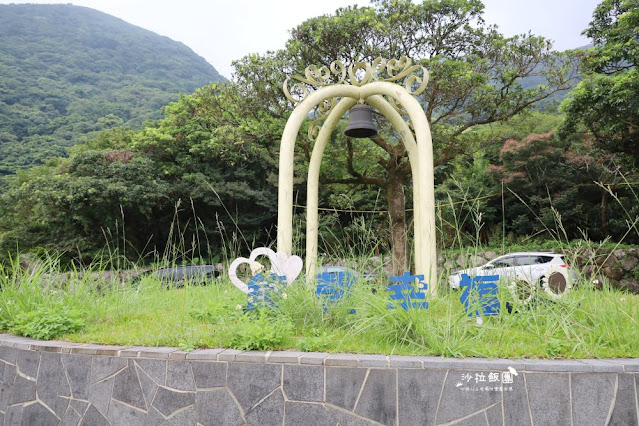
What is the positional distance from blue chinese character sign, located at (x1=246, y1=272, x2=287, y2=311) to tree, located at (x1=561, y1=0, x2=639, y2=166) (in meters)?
7.86

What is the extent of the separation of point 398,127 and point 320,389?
2.86 m

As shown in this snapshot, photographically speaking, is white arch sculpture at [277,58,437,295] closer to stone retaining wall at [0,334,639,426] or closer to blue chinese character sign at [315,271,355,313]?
blue chinese character sign at [315,271,355,313]

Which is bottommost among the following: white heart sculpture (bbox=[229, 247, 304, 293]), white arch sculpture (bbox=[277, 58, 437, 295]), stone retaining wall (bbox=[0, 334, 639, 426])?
stone retaining wall (bbox=[0, 334, 639, 426])

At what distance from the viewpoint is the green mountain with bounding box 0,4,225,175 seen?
19.8m

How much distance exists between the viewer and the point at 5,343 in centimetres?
285

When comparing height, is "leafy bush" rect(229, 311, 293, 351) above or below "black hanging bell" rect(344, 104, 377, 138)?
below

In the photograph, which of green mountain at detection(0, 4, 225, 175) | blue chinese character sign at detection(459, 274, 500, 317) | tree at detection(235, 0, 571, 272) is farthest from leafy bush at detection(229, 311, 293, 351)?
green mountain at detection(0, 4, 225, 175)

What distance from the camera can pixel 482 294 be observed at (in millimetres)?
2764

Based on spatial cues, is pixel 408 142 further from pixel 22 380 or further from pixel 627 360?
pixel 22 380

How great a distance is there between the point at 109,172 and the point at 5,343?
1041cm

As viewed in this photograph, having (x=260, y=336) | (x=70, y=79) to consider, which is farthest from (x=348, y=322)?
(x=70, y=79)

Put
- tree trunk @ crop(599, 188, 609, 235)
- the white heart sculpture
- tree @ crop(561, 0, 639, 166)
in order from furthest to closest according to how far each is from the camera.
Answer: tree trunk @ crop(599, 188, 609, 235) → tree @ crop(561, 0, 639, 166) → the white heart sculpture

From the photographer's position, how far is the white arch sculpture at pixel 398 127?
3.42m

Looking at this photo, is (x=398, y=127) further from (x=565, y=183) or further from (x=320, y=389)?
(x=565, y=183)
